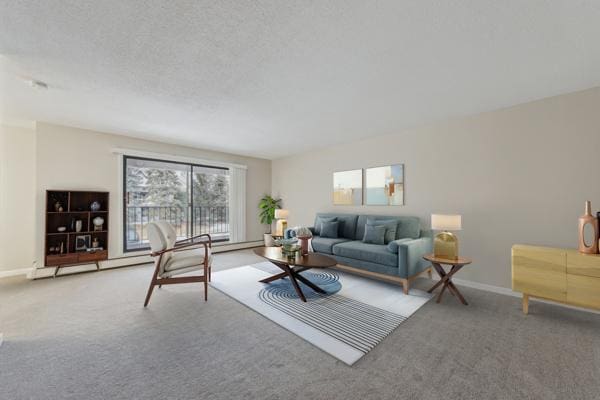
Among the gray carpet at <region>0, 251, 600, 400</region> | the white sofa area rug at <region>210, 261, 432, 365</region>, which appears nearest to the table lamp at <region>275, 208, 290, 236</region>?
the white sofa area rug at <region>210, 261, 432, 365</region>

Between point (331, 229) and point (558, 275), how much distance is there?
120 inches

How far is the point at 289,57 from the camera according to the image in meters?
2.10

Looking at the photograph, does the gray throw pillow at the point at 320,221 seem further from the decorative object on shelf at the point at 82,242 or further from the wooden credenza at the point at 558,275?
the decorative object on shelf at the point at 82,242

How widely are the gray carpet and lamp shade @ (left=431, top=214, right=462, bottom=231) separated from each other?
3.00 ft

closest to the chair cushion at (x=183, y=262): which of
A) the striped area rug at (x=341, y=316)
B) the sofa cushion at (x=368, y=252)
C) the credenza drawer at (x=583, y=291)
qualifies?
the striped area rug at (x=341, y=316)

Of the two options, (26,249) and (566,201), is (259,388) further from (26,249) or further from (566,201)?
(26,249)

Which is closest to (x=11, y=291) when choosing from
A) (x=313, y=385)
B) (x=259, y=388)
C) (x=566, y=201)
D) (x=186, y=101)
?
(x=186, y=101)

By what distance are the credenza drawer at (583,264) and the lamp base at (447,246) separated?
968 mm

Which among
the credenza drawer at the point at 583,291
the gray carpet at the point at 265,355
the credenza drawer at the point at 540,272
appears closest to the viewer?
the gray carpet at the point at 265,355

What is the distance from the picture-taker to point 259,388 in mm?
1525

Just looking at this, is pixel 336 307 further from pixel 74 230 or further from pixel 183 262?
pixel 74 230

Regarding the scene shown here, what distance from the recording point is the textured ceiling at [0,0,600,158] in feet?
5.28

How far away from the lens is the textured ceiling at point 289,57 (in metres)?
1.61

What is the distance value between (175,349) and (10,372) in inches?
42.4
